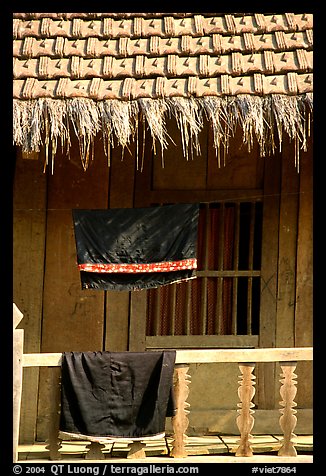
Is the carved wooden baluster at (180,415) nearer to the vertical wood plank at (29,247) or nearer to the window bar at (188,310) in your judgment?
the window bar at (188,310)

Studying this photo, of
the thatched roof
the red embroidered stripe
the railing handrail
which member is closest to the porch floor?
the railing handrail

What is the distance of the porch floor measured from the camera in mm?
6699

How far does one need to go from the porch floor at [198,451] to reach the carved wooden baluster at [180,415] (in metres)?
0.10

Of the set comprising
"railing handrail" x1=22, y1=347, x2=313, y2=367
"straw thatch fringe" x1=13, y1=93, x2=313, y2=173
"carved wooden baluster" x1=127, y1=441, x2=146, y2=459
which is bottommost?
"carved wooden baluster" x1=127, y1=441, x2=146, y2=459

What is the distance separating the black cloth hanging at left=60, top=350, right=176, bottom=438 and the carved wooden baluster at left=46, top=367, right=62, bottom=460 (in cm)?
5

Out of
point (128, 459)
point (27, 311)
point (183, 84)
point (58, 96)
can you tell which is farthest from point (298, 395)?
point (58, 96)

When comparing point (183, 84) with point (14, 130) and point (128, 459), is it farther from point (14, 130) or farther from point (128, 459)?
point (128, 459)

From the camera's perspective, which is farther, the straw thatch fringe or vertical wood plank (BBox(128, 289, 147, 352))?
vertical wood plank (BBox(128, 289, 147, 352))

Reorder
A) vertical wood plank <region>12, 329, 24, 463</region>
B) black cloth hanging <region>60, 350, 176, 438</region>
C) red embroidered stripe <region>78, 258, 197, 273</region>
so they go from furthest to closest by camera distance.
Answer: red embroidered stripe <region>78, 258, 197, 273</region>
black cloth hanging <region>60, 350, 176, 438</region>
vertical wood plank <region>12, 329, 24, 463</region>

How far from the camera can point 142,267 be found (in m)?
7.43

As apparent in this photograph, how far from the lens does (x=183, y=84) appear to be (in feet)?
22.4

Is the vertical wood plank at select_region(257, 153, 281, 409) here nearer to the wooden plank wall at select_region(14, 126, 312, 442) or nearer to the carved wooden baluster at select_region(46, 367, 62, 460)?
the wooden plank wall at select_region(14, 126, 312, 442)


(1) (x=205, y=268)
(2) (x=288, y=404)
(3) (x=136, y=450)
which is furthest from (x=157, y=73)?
(3) (x=136, y=450)

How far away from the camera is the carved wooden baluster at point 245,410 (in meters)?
6.70
